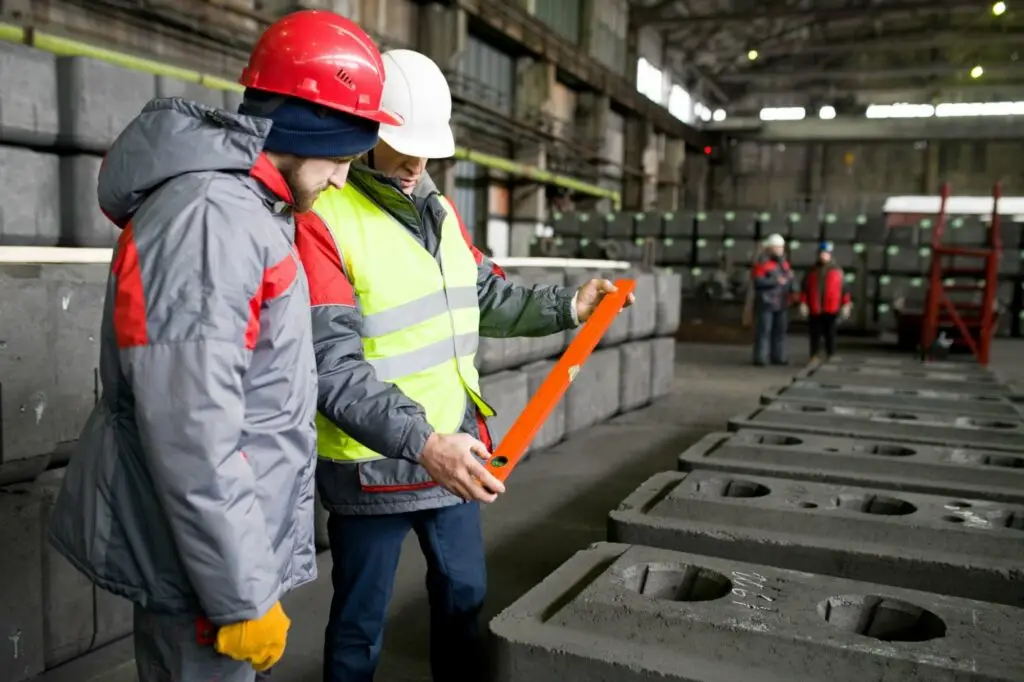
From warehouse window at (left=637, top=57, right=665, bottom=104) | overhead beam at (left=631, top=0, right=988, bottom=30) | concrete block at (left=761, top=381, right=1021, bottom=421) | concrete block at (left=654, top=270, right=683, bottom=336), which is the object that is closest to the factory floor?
concrete block at (left=654, top=270, right=683, bottom=336)

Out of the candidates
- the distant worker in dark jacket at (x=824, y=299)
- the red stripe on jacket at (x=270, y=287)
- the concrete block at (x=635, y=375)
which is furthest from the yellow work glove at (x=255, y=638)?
the distant worker in dark jacket at (x=824, y=299)

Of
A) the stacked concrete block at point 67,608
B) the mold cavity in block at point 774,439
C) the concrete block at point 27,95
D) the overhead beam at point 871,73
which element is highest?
the overhead beam at point 871,73

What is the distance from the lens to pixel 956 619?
189 cm

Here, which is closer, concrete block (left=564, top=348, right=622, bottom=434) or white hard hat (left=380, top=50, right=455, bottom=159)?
white hard hat (left=380, top=50, right=455, bottom=159)

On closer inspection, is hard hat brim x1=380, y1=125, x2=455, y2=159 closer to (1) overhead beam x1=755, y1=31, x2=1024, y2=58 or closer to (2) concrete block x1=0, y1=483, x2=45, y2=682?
(2) concrete block x1=0, y1=483, x2=45, y2=682

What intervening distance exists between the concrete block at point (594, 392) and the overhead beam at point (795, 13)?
1630cm

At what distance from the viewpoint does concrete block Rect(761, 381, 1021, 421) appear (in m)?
4.63

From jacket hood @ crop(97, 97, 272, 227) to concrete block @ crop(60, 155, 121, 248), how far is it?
2490 mm

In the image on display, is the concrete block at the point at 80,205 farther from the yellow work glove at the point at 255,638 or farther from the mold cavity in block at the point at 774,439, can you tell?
the mold cavity in block at the point at 774,439

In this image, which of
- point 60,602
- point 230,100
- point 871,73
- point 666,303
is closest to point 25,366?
point 60,602

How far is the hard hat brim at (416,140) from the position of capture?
1.99m

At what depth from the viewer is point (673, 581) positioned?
224 centimetres

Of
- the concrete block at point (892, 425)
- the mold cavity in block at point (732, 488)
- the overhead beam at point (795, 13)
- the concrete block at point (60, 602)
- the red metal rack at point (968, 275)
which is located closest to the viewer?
the concrete block at point (60, 602)

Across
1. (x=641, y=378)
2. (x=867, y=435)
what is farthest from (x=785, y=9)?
(x=867, y=435)
